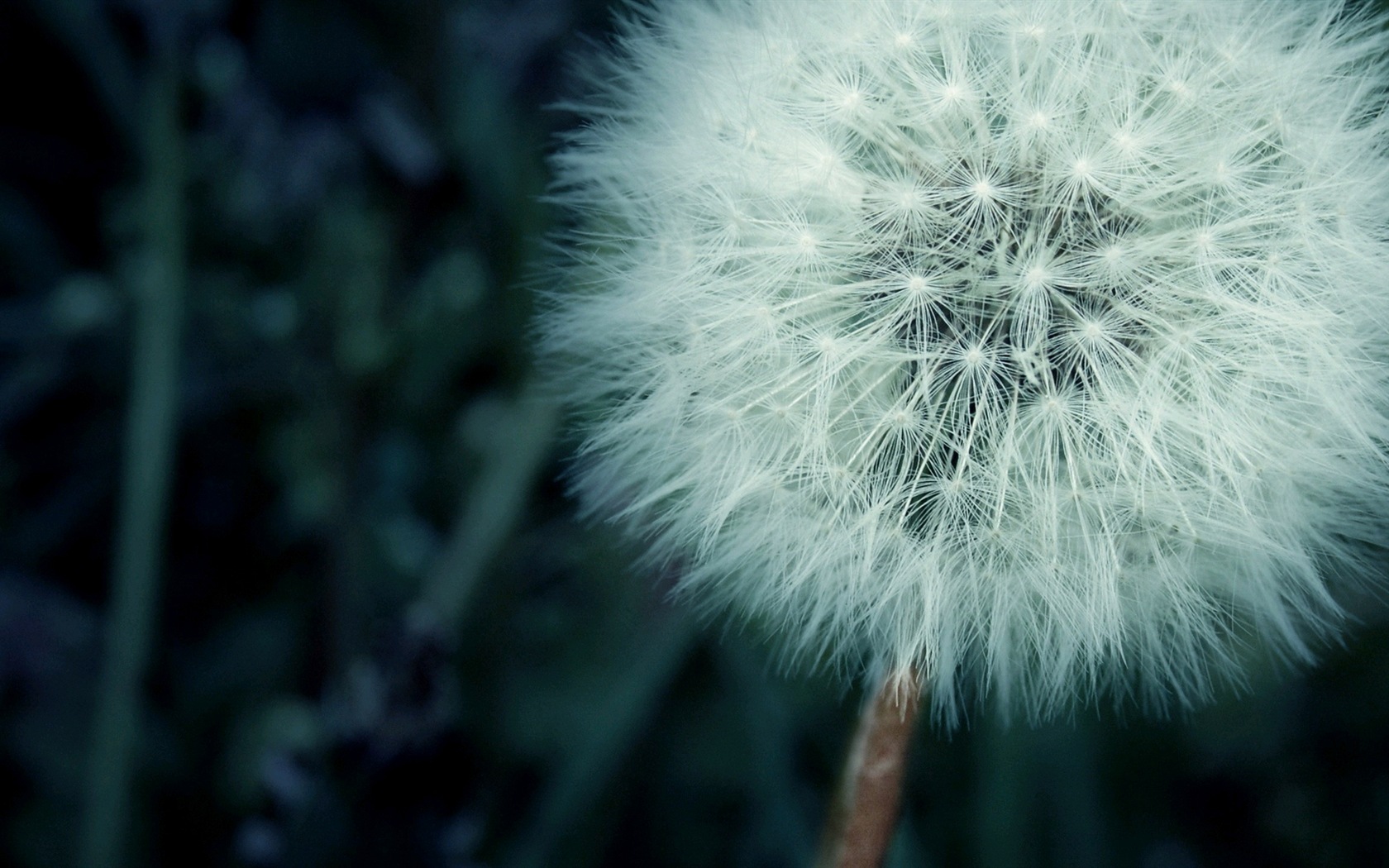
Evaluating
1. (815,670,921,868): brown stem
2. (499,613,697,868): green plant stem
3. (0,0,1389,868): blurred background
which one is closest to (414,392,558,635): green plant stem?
(0,0,1389,868): blurred background

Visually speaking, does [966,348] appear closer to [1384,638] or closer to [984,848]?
[984,848]

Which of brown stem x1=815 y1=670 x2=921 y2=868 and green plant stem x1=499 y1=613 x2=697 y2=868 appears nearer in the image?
brown stem x1=815 y1=670 x2=921 y2=868

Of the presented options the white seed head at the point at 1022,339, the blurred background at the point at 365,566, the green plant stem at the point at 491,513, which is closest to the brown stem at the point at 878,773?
the white seed head at the point at 1022,339

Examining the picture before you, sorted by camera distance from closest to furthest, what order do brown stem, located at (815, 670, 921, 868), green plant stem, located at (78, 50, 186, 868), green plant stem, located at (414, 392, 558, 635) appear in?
1. brown stem, located at (815, 670, 921, 868)
2. green plant stem, located at (78, 50, 186, 868)
3. green plant stem, located at (414, 392, 558, 635)

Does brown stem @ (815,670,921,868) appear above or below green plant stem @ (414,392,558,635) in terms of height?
below

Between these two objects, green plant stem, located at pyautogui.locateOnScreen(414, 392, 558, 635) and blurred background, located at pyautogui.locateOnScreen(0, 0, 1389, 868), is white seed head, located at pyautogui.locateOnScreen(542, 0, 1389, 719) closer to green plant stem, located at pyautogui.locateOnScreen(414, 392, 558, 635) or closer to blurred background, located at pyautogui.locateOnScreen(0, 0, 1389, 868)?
blurred background, located at pyautogui.locateOnScreen(0, 0, 1389, 868)

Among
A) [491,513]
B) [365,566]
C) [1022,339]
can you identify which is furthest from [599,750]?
[1022,339]
